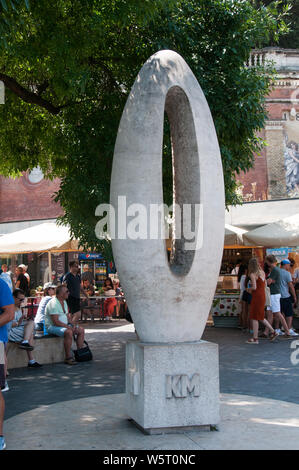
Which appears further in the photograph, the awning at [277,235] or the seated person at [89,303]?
the seated person at [89,303]

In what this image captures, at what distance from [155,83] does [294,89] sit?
67.3ft

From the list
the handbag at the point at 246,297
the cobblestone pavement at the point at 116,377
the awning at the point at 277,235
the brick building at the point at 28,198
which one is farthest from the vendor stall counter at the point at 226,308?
the brick building at the point at 28,198

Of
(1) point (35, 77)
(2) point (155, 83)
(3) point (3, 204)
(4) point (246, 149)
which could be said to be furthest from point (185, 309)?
(3) point (3, 204)

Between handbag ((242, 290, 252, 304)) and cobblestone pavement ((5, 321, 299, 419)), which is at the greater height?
handbag ((242, 290, 252, 304))

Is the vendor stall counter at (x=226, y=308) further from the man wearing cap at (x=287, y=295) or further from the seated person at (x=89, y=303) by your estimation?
the seated person at (x=89, y=303)

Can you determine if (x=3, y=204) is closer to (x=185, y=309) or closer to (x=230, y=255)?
(x=230, y=255)

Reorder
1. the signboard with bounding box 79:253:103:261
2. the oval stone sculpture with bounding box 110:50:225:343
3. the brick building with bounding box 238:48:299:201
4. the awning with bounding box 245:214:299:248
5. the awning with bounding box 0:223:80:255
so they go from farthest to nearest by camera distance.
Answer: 1. the brick building with bounding box 238:48:299:201
2. the signboard with bounding box 79:253:103:261
3. the awning with bounding box 0:223:80:255
4. the awning with bounding box 245:214:299:248
5. the oval stone sculpture with bounding box 110:50:225:343

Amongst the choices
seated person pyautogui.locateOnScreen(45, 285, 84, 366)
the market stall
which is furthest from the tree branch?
the market stall

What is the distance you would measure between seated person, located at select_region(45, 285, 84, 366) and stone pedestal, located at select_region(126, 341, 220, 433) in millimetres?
4559

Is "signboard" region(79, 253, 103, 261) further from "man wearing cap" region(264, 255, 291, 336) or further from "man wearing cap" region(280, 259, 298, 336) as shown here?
"man wearing cap" region(280, 259, 298, 336)

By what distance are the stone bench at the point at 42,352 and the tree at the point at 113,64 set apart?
294cm

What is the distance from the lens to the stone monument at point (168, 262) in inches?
195

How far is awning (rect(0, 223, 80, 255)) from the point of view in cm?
1549

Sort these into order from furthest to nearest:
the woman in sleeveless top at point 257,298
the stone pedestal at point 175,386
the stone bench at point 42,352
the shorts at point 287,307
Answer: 1. the shorts at point 287,307
2. the woman in sleeveless top at point 257,298
3. the stone bench at point 42,352
4. the stone pedestal at point 175,386
